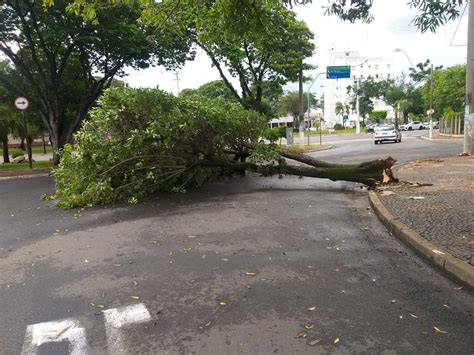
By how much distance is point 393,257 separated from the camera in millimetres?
5453

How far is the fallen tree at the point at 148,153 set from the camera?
10266 mm

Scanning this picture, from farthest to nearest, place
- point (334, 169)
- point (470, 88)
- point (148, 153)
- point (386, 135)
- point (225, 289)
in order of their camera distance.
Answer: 1. point (386, 135)
2. point (470, 88)
3. point (334, 169)
4. point (148, 153)
5. point (225, 289)

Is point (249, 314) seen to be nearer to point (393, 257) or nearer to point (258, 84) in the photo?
point (393, 257)

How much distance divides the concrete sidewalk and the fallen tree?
1.45m

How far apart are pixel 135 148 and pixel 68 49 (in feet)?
41.3

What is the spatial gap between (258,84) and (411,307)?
2349 cm

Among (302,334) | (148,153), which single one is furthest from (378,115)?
(302,334)

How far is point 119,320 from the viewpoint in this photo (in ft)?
12.6

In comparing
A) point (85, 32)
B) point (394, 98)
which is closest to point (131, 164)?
point (85, 32)

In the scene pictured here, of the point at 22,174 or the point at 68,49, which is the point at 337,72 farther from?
the point at 22,174

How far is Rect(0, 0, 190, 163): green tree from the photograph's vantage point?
1802 cm

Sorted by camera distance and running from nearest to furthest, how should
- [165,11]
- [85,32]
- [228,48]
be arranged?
1. [165,11]
2. [85,32]
3. [228,48]

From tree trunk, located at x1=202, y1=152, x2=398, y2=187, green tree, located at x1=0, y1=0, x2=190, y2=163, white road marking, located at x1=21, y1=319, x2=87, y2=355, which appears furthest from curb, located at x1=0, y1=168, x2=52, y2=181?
white road marking, located at x1=21, y1=319, x2=87, y2=355

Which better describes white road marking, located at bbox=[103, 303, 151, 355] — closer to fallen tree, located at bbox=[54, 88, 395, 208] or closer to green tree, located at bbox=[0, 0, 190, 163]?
fallen tree, located at bbox=[54, 88, 395, 208]
